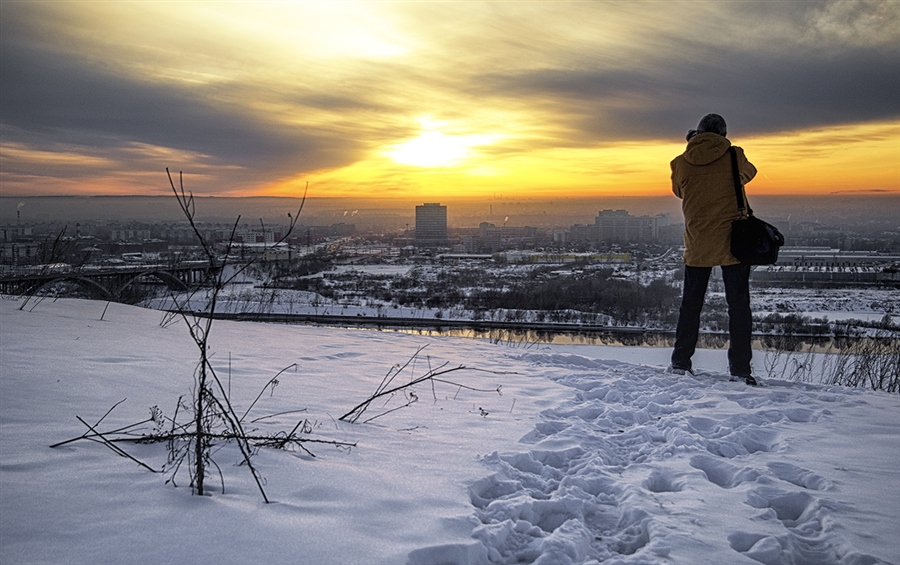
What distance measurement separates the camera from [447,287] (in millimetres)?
38438

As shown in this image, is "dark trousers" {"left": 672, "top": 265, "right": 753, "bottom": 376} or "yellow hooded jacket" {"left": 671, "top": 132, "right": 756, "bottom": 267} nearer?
"dark trousers" {"left": 672, "top": 265, "right": 753, "bottom": 376}

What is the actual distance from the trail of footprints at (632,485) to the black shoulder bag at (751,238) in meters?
1.25

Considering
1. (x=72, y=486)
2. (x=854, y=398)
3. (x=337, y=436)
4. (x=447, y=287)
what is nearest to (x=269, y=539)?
(x=72, y=486)

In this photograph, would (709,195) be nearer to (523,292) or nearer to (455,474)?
(455,474)

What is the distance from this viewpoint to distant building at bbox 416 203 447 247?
77.1m

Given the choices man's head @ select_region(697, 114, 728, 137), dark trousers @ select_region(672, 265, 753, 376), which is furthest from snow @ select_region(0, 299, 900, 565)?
man's head @ select_region(697, 114, 728, 137)

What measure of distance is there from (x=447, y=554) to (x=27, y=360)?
287 centimetres

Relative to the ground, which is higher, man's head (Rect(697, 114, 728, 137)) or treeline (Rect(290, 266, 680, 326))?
man's head (Rect(697, 114, 728, 137))

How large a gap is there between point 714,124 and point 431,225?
252 ft

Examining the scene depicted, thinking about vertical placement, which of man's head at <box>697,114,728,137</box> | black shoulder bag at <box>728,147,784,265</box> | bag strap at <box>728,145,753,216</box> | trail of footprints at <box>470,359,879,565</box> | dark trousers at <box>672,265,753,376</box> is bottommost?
trail of footprints at <box>470,359,879,565</box>

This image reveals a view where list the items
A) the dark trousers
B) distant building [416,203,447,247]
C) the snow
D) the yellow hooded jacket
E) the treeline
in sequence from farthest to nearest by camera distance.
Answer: distant building [416,203,447,247] < the treeline < the yellow hooded jacket < the dark trousers < the snow

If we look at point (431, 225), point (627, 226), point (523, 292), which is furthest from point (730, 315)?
point (431, 225)

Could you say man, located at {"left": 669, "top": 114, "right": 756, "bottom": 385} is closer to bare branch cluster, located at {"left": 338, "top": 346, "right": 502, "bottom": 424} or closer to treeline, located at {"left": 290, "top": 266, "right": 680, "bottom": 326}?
bare branch cluster, located at {"left": 338, "top": 346, "right": 502, "bottom": 424}

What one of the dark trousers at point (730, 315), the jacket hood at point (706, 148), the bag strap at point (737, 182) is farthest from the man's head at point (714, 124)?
the dark trousers at point (730, 315)
